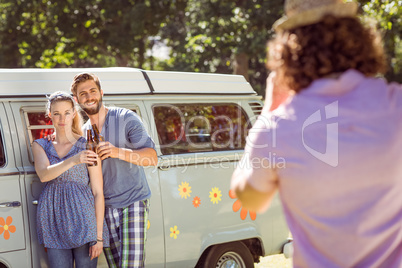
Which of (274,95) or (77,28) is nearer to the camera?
(274,95)

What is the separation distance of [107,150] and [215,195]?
160cm

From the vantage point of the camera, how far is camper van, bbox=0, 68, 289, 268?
13.2 feet

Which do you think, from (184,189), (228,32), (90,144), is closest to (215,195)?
(184,189)

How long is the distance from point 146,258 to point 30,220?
1.13m

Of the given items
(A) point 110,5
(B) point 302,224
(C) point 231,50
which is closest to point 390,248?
(B) point 302,224

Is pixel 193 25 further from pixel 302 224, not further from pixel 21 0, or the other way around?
pixel 302 224

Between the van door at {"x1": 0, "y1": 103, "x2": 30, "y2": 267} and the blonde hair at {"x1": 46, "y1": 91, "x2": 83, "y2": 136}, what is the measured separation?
0.53 metres

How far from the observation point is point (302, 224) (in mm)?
1735

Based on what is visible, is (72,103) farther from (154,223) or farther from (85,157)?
(154,223)

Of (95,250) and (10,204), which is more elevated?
(10,204)

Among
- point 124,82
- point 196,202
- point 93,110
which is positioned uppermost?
point 124,82

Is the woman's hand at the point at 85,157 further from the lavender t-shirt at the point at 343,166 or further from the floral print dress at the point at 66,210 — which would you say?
the lavender t-shirt at the point at 343,166

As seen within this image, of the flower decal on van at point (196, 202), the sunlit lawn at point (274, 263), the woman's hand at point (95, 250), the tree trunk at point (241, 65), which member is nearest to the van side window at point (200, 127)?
the flower decal on van at point (196, 202)

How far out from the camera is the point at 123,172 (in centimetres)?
409
